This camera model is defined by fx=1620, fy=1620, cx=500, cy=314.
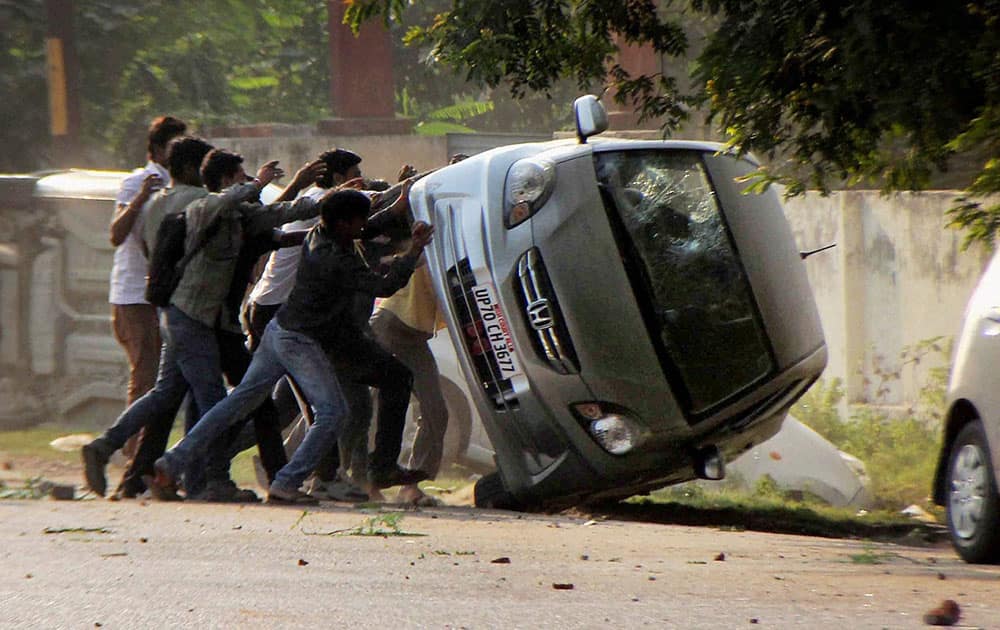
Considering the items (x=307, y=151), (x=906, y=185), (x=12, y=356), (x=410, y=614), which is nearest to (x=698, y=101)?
(x=906, y=185)

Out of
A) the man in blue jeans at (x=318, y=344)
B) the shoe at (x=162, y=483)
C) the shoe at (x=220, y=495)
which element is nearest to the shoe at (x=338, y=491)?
the shoe at (x=220, y=495)

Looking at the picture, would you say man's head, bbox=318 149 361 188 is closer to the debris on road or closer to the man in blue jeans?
the man in blue jeans

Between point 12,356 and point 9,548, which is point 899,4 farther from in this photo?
point 12,356

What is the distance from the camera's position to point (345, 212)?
7.64m

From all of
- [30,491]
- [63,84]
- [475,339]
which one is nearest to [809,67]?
[475,339]

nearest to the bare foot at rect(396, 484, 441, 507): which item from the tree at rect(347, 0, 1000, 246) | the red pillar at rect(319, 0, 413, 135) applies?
the tree at rect(347, 0, 1000, 246)

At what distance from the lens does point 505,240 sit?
776 cm

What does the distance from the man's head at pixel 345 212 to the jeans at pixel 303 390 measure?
58 centimetres

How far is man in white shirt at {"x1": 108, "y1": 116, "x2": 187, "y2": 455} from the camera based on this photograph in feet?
29.8

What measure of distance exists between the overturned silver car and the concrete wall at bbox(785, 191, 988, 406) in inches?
157

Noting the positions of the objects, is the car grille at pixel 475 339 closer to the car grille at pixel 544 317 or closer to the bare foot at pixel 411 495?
the car grille at pixel 544 317

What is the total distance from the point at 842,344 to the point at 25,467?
6051mm

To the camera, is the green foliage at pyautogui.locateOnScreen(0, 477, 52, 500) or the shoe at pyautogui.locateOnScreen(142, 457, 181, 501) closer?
the shoe at pyautogui.locateOnScreen(142, 457, 181, 501)

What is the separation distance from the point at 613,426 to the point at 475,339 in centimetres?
80
